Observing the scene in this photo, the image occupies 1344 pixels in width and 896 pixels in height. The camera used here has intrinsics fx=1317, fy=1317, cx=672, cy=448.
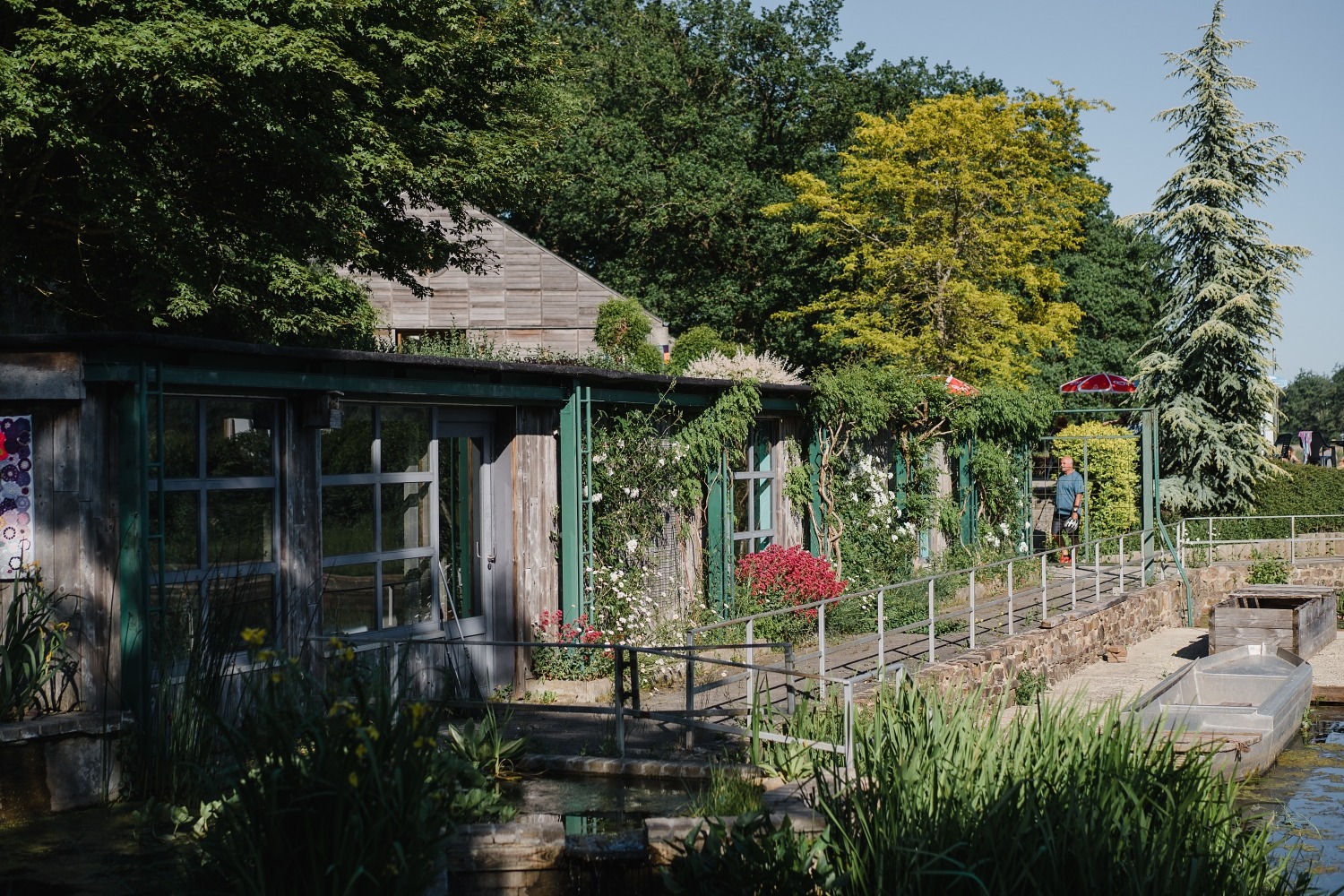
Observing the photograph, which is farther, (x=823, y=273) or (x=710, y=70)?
(x=710, y=70)

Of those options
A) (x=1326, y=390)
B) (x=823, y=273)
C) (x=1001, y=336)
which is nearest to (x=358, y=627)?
(x=1001, y=336)

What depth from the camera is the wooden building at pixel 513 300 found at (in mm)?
28625

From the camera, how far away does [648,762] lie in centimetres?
744

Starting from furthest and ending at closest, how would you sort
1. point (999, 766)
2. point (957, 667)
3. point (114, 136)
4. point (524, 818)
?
1. point (114, 136)
2. point (957, 667)
3. point (524, 818)
4. point (999, 766)

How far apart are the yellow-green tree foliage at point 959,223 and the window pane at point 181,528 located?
21544 mm

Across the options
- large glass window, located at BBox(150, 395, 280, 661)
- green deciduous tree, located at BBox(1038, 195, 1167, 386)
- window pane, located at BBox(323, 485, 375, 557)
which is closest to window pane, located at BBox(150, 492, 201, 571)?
large glass window, located at BBox(150, 395, 280, 661)

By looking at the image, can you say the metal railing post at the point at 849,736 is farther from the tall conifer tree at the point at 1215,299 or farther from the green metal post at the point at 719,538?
the tall conifer tree at the point at 1215,299

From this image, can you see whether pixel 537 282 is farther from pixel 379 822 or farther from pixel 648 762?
pixel 379 822

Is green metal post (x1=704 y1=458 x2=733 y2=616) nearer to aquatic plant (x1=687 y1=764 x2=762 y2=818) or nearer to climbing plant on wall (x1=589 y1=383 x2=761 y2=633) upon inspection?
A: climbing plant on wall (x1=589 y1=383 x2=761 y2=633)

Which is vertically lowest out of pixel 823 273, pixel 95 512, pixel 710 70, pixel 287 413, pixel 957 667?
pixel 957 667

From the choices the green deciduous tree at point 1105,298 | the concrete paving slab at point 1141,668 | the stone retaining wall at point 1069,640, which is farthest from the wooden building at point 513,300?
the green deciduous tree at point 1105,298

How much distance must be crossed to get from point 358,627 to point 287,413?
178cm

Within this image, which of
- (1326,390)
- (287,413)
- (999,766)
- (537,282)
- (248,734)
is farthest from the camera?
(1326,390)

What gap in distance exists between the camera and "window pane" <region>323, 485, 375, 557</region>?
9.41 m
